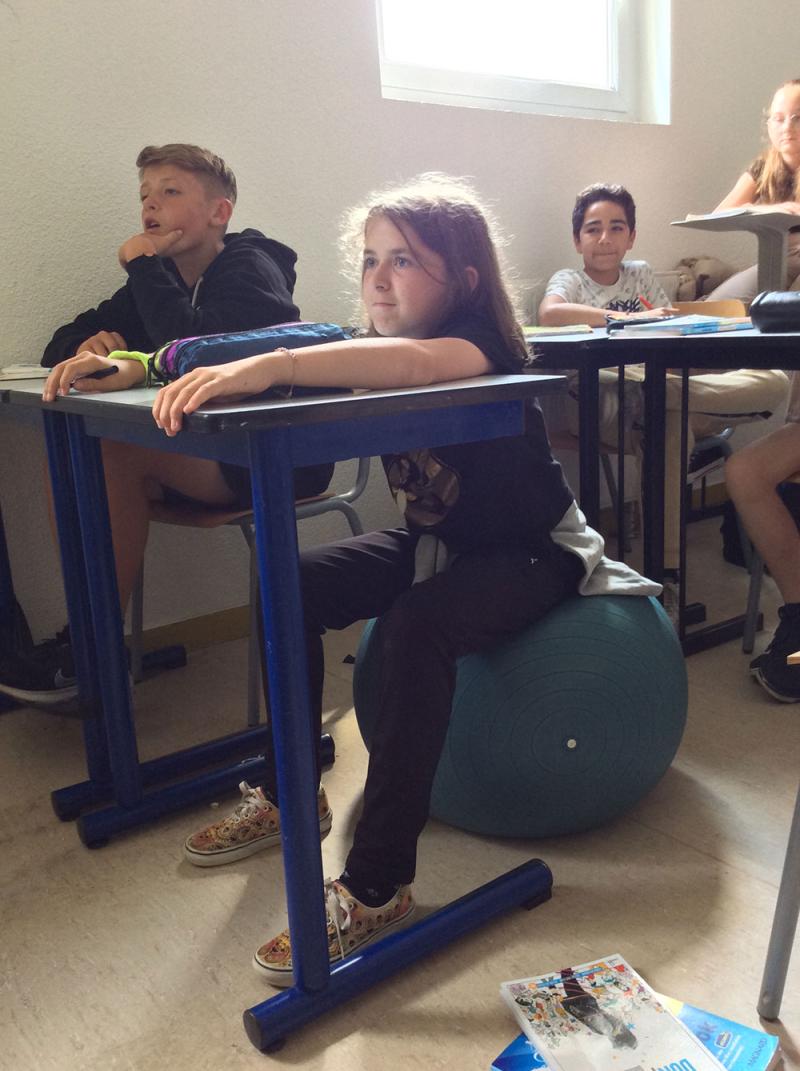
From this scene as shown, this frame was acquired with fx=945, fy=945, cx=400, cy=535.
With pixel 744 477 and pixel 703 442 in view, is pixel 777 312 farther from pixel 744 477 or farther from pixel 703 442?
pixel 703 442

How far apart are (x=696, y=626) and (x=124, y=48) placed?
6.10 feet

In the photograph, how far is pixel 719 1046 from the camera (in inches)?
38.0

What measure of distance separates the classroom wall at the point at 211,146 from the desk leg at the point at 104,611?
0.75 meters

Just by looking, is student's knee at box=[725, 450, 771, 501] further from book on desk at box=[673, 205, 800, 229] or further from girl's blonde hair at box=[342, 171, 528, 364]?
girl's blonde hair at box=[342, 171, 528, 364]

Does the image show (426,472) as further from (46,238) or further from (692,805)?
(46,238)

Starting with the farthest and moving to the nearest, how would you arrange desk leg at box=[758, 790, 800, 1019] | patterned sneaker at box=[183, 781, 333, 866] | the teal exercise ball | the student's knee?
the student's knee
patterned sneaker at box=[183, 781, 333, 866]
the teal exercise ball
desk leg at box=[758, 790, 800, 1019]

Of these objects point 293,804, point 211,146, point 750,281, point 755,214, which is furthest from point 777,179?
point 293,804

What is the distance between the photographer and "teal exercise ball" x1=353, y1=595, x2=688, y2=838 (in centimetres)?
129

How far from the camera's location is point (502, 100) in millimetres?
2936

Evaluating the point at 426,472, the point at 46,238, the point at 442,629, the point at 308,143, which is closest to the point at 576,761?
the point at 442,629

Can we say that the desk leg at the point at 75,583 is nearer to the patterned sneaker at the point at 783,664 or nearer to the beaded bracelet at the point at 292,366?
the beaded bracelet at the point at 292,366

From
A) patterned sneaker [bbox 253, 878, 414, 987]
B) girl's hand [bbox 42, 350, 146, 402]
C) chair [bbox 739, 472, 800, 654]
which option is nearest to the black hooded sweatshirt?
girl's hand [bbox 42, 350, 146, 402]

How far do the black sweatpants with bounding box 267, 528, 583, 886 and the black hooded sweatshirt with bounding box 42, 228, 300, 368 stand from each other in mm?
538

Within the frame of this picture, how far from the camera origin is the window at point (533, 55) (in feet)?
9.00
